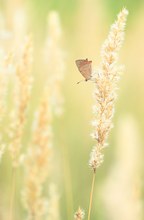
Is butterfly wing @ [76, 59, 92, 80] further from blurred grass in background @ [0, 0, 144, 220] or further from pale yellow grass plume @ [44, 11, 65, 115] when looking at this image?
blurred grass in background @ [0, 0, 144, 220]

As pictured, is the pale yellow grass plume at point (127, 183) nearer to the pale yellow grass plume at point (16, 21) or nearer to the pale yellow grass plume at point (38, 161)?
the pale yellow grass plume at point (38, 161)

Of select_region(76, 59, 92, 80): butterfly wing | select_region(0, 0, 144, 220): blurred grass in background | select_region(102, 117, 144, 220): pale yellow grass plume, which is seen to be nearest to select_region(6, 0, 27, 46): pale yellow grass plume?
select_region(0, 0, 144, 220): blurred grass in background

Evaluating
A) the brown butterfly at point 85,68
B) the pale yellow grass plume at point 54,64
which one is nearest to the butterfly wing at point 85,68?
the brown butterfly at point 85,68

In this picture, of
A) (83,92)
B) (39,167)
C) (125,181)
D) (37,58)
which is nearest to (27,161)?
(39,167)

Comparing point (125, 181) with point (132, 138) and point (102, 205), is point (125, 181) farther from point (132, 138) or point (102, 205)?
point (102, 205)

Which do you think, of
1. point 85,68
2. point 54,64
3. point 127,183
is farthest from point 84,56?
point 85,68

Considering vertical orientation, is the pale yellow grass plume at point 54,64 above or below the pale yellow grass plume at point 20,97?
above

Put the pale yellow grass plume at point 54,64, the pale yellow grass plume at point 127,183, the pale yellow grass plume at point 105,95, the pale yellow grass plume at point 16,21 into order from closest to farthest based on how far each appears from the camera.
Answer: the pale yellow grass plume at point 105,95, the pale yellow grass plume at point 127,183, the pale yellow grass plume at point 54,64, the pale yellow grass plume at point 16,21
